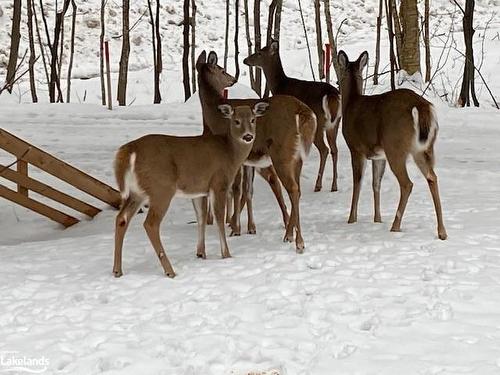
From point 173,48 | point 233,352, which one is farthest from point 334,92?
point 173,48

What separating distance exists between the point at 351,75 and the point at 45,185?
3.42 m

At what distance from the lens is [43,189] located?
815 centimetres

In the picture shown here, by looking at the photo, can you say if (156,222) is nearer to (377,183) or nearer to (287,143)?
(287,143)

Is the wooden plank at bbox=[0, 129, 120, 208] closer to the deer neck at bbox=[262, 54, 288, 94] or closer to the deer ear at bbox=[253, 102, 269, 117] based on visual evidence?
the deer neck at bbox=[262, 54, 288, 94]


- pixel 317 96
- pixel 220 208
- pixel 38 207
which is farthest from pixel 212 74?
pixel 38 207

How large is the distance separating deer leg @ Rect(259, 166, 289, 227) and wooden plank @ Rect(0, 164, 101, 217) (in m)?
2.35

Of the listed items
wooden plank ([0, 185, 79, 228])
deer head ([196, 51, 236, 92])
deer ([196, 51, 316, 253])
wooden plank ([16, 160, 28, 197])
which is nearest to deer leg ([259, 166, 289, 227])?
deer ([196, 51, 316, 253])

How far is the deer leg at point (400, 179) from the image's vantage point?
6.44 metres

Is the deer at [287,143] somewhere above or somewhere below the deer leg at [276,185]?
above

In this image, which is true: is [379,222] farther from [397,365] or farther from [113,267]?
[397,365]

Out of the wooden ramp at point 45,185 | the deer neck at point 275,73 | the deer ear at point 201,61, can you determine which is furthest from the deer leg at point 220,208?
the deer neck at point 275,73

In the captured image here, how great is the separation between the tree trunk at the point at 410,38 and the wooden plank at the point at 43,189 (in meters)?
6.46

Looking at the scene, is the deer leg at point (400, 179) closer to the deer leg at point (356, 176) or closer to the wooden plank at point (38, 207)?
the deer leg at point (356, 176)

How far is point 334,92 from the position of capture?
8328mm
